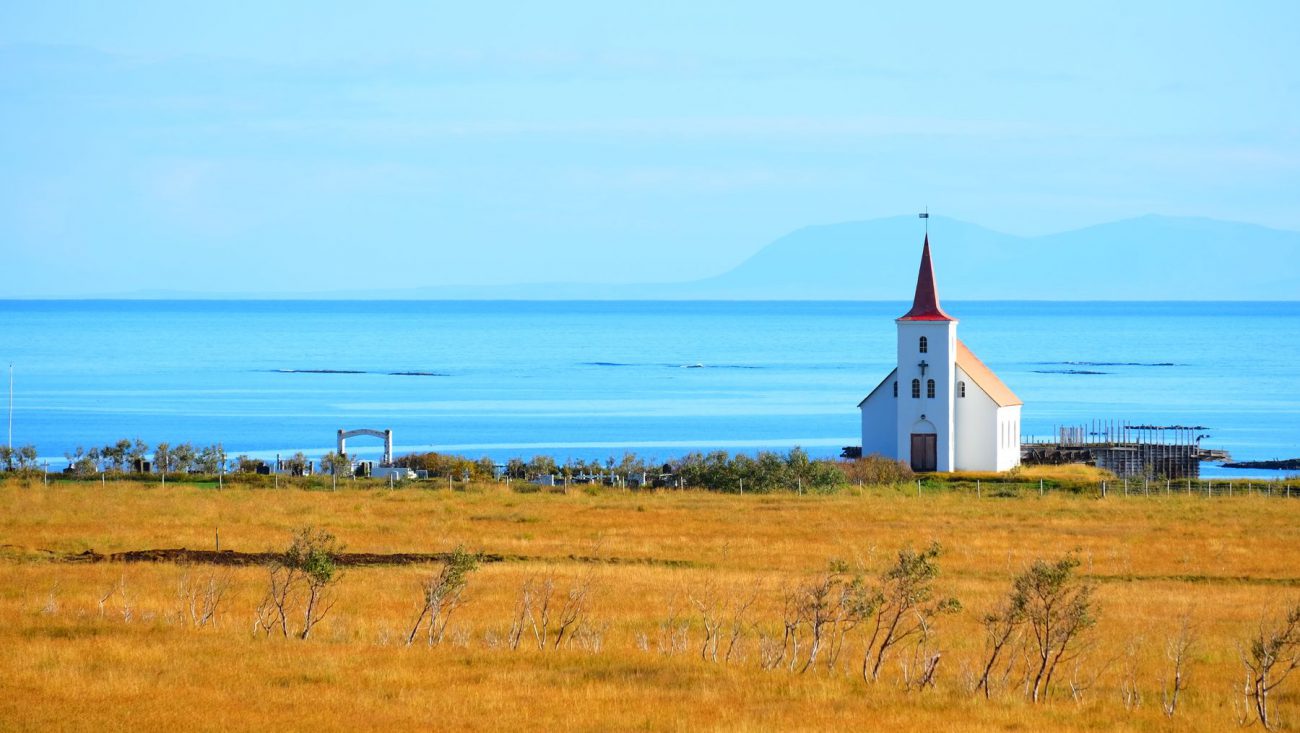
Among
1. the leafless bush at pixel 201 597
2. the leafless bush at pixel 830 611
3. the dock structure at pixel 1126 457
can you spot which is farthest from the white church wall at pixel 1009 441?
the leafless bush at pixel 201 597

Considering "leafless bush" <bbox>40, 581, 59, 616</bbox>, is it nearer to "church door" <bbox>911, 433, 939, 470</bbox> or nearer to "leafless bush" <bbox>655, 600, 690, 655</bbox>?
"leafless bush" <bbox>655, 600, 690, 655</bbox>

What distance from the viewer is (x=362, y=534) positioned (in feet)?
122

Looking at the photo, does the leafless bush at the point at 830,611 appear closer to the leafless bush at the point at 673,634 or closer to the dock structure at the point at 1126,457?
the leafless bush at the point at 673,634

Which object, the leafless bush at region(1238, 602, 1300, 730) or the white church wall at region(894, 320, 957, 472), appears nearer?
the leafless bush at region(1238, 602, 1300, 730)

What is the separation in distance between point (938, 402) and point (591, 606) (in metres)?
36.2

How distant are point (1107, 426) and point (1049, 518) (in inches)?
2318

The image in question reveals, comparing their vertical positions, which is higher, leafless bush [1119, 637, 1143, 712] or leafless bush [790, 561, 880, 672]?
leafless bush [790, 561, 880, 672]

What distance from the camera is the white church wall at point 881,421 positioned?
63406 millimetres

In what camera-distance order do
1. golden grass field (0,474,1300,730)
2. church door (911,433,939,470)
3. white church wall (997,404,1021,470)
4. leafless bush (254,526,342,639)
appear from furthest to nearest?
white church wall (997,404,1021,470) < church door (911,433,939,470) < leafless bush (254,526,342,639) < golden grass field (0,474,1300,730)

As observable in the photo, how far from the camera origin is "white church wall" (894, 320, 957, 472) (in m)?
60.6

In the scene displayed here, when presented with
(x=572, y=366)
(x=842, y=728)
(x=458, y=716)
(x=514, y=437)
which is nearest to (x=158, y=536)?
(x=458, y=716)

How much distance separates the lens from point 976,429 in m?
61.4

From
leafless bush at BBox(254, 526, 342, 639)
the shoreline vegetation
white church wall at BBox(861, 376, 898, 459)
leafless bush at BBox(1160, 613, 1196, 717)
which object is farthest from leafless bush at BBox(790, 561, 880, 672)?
white church wall at BBox(861, 376, 898, 459)

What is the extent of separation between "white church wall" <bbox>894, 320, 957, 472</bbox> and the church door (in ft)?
0.38
